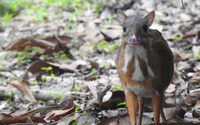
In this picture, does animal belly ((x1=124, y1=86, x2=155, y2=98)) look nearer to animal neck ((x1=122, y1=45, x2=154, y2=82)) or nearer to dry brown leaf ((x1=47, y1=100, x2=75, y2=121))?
animal neck ((x1=122, y1=45, x2=154, y2=82))

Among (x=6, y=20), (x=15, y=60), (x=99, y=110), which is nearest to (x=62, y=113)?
(x=99, y=110)

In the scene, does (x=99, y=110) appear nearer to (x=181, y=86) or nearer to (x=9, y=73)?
(x=181, y=86)

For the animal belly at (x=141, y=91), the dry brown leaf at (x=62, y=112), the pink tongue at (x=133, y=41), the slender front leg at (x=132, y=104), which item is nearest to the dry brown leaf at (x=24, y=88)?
the dry brown leaf at (x=62, y=112)

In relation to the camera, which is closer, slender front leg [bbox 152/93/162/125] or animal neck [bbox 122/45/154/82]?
animal neck [bbox 122/45/154/82]

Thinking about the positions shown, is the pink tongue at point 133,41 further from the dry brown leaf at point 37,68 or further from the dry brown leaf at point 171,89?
the dry brown leaf at point 37,68

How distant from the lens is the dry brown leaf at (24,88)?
503 cm

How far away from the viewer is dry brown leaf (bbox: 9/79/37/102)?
5.03 m

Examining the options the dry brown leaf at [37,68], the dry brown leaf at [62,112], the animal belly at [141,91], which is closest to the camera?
the animal belly at [141,91]

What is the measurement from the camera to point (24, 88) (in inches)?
199

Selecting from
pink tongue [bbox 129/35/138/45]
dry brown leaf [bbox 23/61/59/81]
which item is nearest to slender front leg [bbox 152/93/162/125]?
pink tongue [bbox 129/35/138/45]

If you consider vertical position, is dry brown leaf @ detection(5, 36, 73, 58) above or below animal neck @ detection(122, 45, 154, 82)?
below

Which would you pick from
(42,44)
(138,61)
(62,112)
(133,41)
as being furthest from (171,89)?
(42,44)

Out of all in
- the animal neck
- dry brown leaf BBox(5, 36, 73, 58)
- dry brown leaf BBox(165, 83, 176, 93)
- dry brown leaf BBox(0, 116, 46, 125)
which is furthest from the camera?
dry brown leaf BBox(5, 36, 73, 58)

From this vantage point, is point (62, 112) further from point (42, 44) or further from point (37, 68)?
point (42, 44)
